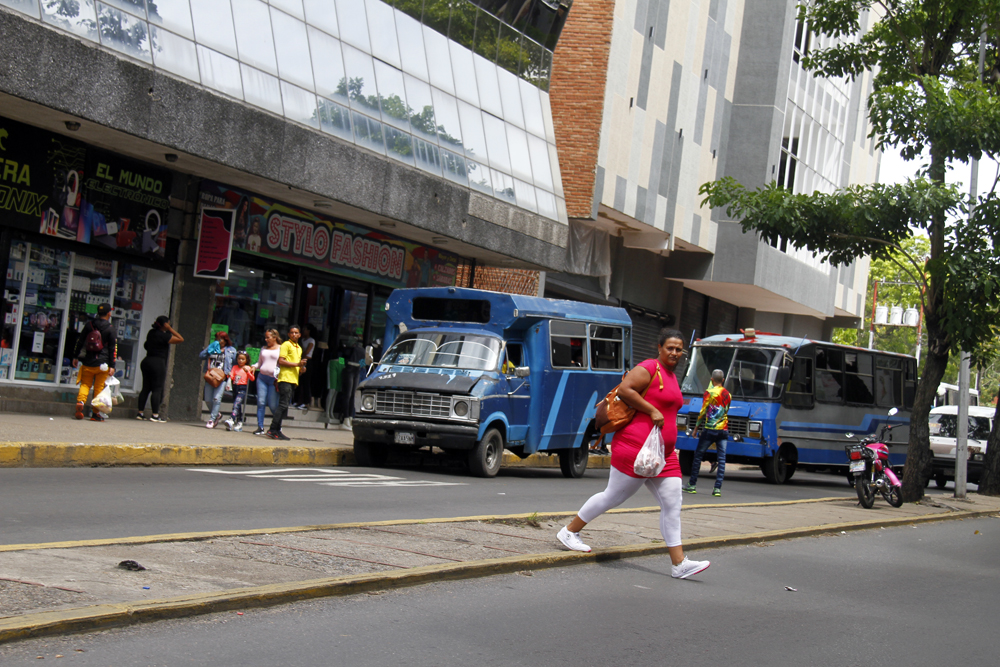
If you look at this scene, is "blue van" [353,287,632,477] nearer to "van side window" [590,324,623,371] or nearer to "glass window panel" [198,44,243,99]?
"van side window" [590,324,623,371]

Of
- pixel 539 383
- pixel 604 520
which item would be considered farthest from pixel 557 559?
pixel 539 383

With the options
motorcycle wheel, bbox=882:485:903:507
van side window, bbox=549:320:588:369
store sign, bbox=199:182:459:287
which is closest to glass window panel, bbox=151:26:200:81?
store sign, bbox=199:182:459:287

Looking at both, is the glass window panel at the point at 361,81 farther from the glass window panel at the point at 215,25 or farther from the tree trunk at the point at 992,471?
the tree trunk at the point at 992,471

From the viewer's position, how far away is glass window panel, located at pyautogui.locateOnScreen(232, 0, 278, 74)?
18.4 m

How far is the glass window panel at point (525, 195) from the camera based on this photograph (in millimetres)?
25594

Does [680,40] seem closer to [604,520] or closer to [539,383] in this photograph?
[539,383]

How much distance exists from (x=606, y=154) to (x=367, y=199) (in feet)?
30.5

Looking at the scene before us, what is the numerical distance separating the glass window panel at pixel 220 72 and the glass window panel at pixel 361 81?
3.15 meters

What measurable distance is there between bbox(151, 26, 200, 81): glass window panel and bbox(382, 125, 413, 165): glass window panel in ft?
17.0

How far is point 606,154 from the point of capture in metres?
27.9

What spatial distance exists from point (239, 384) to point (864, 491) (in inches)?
389

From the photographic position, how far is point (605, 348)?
18.7m

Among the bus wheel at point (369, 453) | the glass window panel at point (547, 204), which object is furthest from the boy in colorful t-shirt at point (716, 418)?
the glass window panel at point (547, 204)

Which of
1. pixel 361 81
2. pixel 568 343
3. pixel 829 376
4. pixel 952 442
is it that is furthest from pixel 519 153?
pixel 952 442
